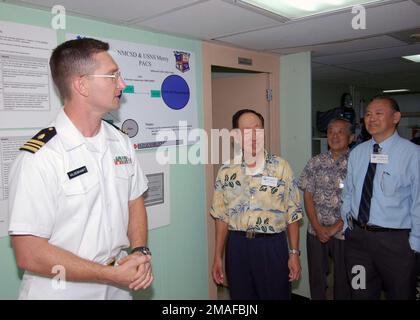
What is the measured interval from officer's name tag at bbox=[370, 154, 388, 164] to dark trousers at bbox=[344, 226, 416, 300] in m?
0.48

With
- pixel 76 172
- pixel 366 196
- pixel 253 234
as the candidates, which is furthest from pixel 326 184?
pixel 76 172

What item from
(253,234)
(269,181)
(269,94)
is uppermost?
(269,94)

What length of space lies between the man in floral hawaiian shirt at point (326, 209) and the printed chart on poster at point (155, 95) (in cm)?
116

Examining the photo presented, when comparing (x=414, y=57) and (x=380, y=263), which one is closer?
(x=380, y=263)

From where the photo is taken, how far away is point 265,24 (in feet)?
7.25

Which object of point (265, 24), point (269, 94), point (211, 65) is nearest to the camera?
point (265, 24)

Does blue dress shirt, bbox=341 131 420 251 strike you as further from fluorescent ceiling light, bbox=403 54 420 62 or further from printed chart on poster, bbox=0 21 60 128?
printed chart on poster, bbox=0 21 60 128

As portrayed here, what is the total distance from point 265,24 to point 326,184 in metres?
1.41

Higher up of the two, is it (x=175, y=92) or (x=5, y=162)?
(x=175, y=92)

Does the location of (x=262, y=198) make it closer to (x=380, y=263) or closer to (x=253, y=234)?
(x=253, y=234)

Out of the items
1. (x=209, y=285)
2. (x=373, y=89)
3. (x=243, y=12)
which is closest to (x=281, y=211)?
(x=209, y=285)

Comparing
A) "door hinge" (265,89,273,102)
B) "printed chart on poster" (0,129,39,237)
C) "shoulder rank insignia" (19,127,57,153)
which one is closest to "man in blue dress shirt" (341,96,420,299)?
"door hinge" (265,89,273,102)

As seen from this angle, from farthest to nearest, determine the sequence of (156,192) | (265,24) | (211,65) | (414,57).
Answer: (414,57)
(211,65)
(156,192)
(265,24)

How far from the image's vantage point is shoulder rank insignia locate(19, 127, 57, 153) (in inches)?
52.6
